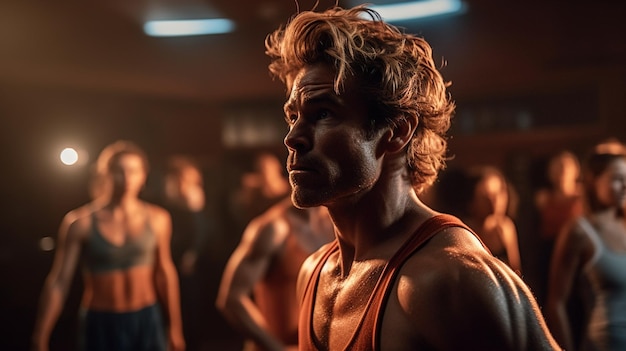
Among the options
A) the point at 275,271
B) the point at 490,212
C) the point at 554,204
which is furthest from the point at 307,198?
the point at 554,204

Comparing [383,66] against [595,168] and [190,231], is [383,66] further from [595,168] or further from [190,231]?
[190,231]

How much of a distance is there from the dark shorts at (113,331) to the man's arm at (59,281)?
0.43 ft

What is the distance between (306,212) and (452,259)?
1.52 m

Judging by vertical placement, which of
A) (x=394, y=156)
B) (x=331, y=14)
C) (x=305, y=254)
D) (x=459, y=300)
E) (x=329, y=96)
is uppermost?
(x=331, y=14)

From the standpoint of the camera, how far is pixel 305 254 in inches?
99.7

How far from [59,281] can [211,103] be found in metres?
1.04

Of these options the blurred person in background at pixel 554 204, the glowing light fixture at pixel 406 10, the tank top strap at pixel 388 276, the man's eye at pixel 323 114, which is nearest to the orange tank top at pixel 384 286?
the tank top strap at pixel 388 276

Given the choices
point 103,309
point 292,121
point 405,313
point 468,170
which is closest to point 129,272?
point 103,309

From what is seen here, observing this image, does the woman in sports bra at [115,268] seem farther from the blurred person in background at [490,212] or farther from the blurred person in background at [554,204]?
the blurred person in background at [554,204]

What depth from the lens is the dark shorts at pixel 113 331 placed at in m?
3.00

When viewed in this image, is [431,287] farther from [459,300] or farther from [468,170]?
[468,170]

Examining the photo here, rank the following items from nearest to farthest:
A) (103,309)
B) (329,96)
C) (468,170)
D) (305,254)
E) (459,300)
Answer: (459,300) < (329,96) < (305,254) < (103,309) < (468,170)

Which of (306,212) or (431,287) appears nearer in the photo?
(431,287)

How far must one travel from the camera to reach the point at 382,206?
47.9 inches
